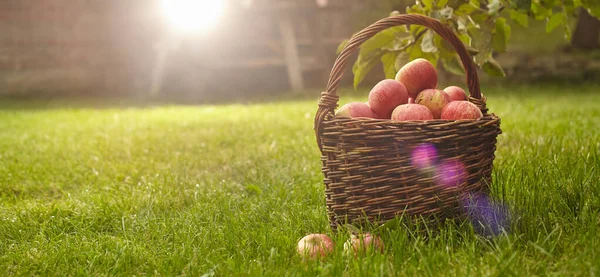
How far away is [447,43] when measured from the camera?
95.3 inches

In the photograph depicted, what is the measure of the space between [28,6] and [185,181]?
916 centimetres

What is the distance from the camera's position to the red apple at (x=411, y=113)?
79.3 inches

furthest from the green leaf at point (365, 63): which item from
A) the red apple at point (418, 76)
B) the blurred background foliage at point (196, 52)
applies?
the blurred background foliage at point (196, 52)

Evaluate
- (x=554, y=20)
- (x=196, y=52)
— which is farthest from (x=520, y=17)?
(x=196, y=52)

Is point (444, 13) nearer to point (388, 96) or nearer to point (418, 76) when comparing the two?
point (418, 76)

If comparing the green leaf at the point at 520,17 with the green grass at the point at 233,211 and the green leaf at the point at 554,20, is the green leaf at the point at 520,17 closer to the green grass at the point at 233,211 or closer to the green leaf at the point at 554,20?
the green leaf at the point at 554,20

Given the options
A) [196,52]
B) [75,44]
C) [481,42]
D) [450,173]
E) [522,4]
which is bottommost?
[450,173]

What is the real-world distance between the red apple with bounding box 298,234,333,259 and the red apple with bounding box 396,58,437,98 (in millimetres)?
740

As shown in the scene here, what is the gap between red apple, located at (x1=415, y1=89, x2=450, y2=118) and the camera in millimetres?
2148

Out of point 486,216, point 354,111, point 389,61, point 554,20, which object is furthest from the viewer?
point 554,20

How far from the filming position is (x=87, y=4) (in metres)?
10.9

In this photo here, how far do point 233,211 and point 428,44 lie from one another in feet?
3.56

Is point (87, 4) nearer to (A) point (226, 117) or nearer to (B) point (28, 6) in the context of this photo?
(B) point (28, 6)

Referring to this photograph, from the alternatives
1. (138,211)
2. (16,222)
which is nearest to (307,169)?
(138,211)
